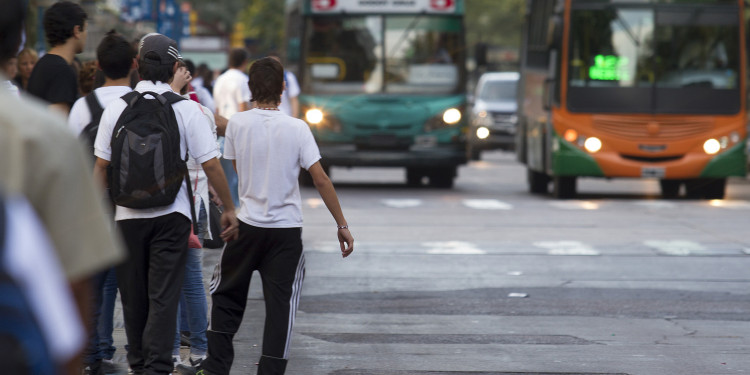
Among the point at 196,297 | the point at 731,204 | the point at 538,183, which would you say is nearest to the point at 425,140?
the point at 538,183

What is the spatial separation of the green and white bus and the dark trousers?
14.4 m

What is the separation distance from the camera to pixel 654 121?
18.4 meters

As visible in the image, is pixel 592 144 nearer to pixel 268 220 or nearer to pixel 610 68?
pixel 610 68

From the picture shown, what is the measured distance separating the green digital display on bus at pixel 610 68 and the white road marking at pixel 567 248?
247 inches

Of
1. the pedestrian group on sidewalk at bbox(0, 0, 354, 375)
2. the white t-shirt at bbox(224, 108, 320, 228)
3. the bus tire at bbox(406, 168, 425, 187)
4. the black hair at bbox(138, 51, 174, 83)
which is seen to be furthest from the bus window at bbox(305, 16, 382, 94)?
the white t-shirt at bbox(224, 108, 320, 228)

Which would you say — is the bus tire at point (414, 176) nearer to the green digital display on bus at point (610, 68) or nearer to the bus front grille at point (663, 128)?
the green digital display on bus at point (610, 68)

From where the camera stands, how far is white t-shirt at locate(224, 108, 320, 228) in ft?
18.5

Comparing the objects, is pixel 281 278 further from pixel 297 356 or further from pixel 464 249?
pixel 464 249

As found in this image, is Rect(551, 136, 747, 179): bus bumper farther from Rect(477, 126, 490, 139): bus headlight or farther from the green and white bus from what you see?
Rect(477, 126, 490, 139): bus headlight

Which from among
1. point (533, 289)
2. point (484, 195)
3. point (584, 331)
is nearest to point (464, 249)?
point (533, 289)

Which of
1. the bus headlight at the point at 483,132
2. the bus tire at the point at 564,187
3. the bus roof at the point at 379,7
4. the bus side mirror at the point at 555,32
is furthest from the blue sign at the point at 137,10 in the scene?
the bus tire at the point at 564,187

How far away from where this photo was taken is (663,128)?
1839 cm

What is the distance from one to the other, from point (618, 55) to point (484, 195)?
284cm

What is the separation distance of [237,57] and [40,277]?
11058 mm
